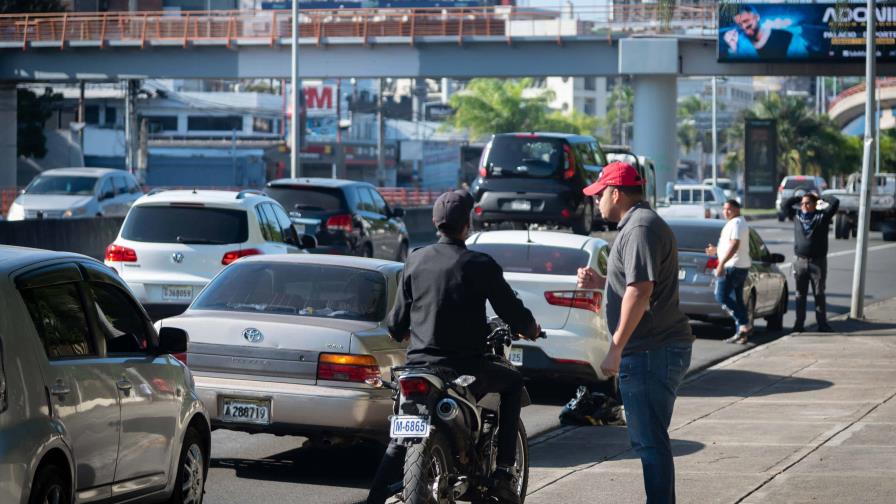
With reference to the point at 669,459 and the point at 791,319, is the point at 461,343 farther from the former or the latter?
the point at 791,319

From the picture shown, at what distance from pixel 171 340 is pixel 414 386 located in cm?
134

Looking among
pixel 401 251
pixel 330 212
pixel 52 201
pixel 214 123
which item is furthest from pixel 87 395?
pixel 214 123

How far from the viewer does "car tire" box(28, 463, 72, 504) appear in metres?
5.52

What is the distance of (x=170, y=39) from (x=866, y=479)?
1877 inches

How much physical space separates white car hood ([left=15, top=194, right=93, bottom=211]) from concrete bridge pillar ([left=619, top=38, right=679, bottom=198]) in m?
24.3

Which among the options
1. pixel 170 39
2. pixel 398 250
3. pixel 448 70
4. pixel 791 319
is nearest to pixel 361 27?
pixel 448 70

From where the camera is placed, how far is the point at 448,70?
5316 cm

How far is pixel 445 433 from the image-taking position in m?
6.75

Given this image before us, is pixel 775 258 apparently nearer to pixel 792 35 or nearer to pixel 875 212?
pixel 875 212

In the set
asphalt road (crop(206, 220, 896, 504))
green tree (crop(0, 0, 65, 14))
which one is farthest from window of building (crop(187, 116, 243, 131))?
asphalt road (crop(206, 220, 896, 504))

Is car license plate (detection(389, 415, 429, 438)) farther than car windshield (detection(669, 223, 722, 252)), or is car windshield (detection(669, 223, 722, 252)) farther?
car windshield (detection(669, 223, 722, 252))

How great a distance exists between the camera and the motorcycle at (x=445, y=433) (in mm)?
6527

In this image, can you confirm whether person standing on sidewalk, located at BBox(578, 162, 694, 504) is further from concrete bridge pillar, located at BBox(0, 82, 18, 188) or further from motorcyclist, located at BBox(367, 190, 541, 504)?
concrete bridge pillar, located at BBox(0, 82, 18, 188)

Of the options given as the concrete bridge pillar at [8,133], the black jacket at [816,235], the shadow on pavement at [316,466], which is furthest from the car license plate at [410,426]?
the concrete bridge pillar at [8,133]
